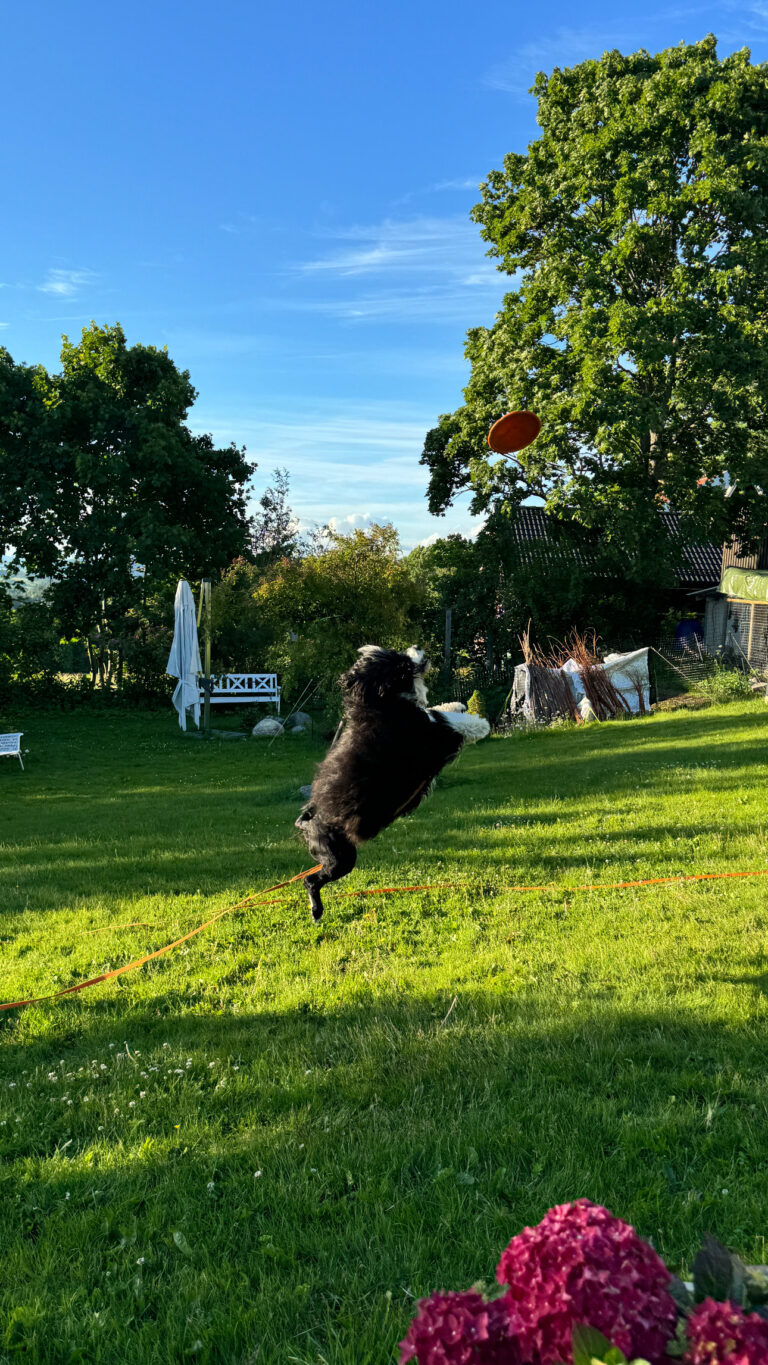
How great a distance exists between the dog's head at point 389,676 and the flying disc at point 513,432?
108 cm

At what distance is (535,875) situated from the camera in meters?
6.82

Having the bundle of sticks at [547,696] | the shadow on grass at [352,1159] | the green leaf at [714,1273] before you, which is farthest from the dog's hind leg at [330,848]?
the bundle of sticks at [547,696]

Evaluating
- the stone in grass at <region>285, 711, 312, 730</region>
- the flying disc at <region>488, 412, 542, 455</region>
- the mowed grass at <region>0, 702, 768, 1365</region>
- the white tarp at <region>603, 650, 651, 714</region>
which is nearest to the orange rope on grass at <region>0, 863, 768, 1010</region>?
the mowed grass at <region>0, 702, 768, 1365</region>

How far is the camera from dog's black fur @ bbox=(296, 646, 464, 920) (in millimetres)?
3197

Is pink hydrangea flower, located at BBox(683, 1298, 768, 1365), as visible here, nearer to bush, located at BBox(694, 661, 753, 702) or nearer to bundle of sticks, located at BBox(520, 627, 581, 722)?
bundle of sticks, located at BBox(520, 627, 581, 722)

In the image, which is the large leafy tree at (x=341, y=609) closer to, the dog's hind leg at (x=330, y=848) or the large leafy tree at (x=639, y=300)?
the dog's hind leg at (x=330, y=848)

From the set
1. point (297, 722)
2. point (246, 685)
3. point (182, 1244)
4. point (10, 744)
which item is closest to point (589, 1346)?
point (182, 1244)

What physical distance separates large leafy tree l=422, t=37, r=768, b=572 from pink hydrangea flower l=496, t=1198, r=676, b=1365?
67.5ft

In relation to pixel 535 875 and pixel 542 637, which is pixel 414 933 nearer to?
pixel 535 875

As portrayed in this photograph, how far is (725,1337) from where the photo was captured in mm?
961

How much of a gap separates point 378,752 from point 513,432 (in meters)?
1.55

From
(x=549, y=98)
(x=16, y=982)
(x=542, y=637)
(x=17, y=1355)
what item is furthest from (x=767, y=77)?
(x=17, y=1355)

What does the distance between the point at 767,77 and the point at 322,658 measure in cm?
2333

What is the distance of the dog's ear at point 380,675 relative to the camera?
3.18m
